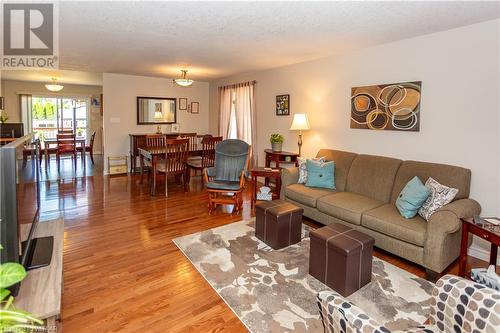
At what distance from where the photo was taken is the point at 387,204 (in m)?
3.38

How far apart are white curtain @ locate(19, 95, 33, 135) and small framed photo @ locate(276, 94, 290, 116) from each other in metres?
7.93

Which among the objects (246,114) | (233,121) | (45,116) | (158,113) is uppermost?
(45,116)

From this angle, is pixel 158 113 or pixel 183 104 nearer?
pixel 158 113

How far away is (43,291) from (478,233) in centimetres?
308

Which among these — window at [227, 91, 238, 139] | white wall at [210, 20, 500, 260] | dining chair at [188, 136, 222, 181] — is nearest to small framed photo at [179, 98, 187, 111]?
window at [227, 91, 238, 139]

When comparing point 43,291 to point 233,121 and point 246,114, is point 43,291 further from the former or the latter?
point 233,121

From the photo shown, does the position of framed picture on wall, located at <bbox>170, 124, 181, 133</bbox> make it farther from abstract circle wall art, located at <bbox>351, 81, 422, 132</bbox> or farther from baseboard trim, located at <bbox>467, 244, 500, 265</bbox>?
baseboard trim, located at <bbox>467, 244, 500, 265</bbox>

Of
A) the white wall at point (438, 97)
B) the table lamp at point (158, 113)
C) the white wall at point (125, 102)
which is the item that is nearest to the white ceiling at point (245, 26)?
the white wall at point (438, 97)

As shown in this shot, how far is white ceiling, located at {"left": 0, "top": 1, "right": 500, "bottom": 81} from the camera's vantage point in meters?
2.56

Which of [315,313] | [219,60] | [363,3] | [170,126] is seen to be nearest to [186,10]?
[363,3]

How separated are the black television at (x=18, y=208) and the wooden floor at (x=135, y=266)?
55cm

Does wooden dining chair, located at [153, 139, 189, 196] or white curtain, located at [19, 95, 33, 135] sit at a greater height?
white curtain, located at [19, 95, 33, 135]

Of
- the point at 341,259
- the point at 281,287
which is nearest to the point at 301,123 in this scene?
the point at 341,259

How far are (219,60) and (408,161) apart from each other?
331 cm
